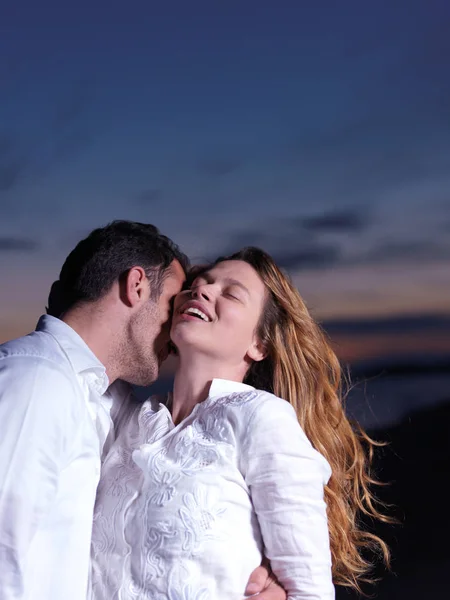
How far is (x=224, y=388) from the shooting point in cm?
206

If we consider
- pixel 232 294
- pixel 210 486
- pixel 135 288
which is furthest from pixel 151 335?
pixel 210 486

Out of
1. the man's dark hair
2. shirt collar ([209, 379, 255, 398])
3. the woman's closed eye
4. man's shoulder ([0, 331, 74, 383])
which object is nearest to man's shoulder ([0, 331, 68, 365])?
man's shoulder ([0, 331, 74, 383])

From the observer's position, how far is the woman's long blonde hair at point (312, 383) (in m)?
2.31

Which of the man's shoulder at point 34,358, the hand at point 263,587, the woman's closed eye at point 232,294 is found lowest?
the hand at point 263,587

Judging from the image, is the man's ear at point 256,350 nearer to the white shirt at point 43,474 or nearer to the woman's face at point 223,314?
the woman's face at point 223,314

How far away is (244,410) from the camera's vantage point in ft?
6.32

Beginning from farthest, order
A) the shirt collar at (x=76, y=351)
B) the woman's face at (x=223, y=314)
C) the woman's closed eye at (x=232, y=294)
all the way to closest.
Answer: the woman's closed eye at (x=232, y=294) < the woman's face at (x=223, y=314) < the shirt collar at (x=76, y=351)

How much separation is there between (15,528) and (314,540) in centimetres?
67

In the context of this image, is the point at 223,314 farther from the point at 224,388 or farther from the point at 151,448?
the point at 151,448

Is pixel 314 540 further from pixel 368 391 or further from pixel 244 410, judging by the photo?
pixel 368 391

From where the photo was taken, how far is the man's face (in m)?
2.20

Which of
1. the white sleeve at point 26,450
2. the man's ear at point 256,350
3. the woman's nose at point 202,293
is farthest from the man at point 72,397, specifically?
the man's ear at point 256,350

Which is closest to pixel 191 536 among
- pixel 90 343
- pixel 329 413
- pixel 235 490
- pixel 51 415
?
pixel 235 490

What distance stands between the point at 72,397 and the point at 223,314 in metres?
0.47
